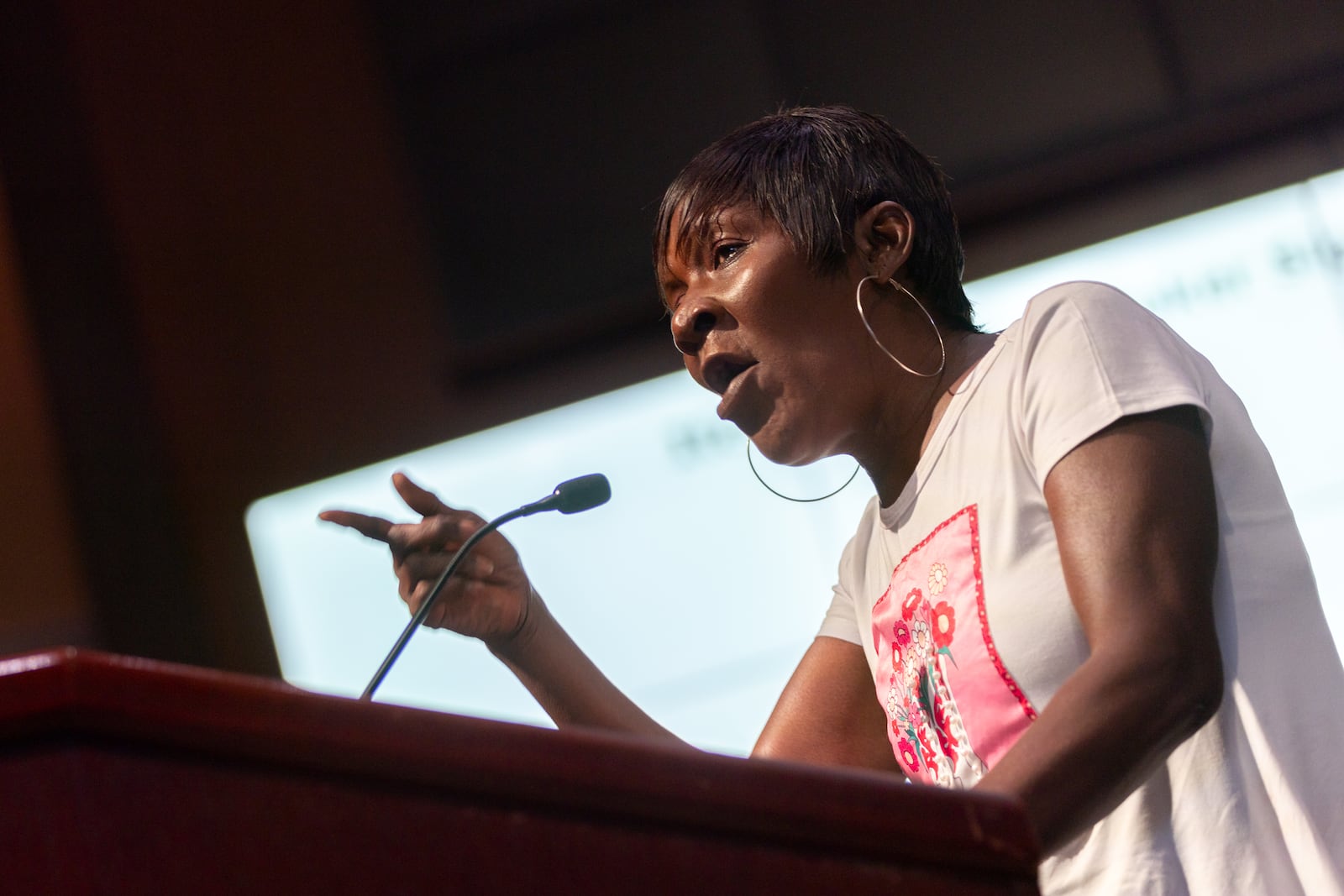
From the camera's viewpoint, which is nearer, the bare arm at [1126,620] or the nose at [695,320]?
the bare arm at [1126,620]

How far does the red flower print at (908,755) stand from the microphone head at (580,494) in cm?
37

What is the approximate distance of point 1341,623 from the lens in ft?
7.84

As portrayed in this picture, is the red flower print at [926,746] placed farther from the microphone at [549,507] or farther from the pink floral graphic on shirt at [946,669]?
the microphone at [549,507]

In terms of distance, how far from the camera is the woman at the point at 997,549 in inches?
37.3

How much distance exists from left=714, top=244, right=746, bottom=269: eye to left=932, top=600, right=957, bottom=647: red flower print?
1.35ft

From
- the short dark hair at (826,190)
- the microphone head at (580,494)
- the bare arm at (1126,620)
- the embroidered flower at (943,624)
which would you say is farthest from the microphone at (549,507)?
the bare arm at (1126,620)

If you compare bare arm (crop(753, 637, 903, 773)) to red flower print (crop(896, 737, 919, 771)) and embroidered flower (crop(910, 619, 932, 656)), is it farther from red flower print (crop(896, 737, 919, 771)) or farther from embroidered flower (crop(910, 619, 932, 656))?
embroidered flower (crop(910, 619, 932, 656))

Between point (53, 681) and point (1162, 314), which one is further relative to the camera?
point (1162, 314)

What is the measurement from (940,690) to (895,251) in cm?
44

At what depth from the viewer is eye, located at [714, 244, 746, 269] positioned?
54.3 inches

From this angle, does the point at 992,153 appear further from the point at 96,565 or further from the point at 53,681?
the point at 53,681

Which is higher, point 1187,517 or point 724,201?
point 724,201

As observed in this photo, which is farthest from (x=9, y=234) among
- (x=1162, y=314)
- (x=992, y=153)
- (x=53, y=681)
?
(x=53, y=681)

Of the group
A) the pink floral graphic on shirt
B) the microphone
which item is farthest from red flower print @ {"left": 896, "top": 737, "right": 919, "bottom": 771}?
the microphone
